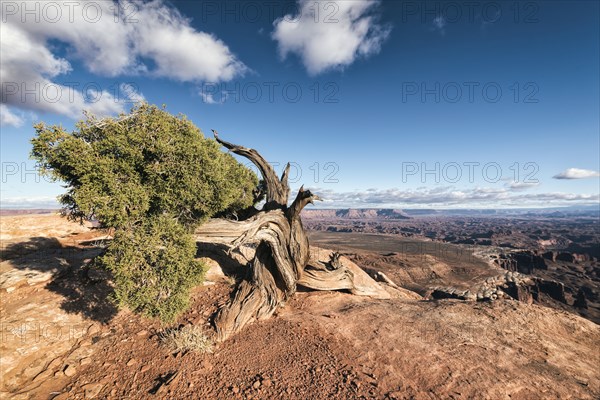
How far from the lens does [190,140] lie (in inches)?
386

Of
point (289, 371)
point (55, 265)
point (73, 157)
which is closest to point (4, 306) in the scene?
point (55, 265)

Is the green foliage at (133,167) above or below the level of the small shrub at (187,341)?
above

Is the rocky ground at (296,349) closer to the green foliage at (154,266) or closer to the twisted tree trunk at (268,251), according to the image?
the twisted tree trunk at (268,251)

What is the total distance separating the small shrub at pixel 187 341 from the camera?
8859 millimetres

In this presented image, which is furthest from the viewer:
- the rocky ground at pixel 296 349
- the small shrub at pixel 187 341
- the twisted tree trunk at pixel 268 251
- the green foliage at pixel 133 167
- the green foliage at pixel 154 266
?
the twisted tree trunk at pixel 268 251

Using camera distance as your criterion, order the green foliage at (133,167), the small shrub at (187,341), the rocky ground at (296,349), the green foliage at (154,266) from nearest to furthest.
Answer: the rocky ground at (296,349) → the green foliage at (133,167) → the green foliage at (154,266) → the small shrub at (187,341)

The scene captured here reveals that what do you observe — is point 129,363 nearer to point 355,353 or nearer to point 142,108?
point 355,353

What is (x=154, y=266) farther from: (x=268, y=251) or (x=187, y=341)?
(x=268, y=251)

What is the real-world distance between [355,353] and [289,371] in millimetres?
2558

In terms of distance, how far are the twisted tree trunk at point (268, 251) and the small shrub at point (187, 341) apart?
3.08ft

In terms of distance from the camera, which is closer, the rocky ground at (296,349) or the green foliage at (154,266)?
the rocky ground at (296,349)

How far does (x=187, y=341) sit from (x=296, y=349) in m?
3.79

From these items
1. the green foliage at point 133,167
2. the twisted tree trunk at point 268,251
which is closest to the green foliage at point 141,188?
the green foliage at point 133,167

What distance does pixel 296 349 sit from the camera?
9195 mm
